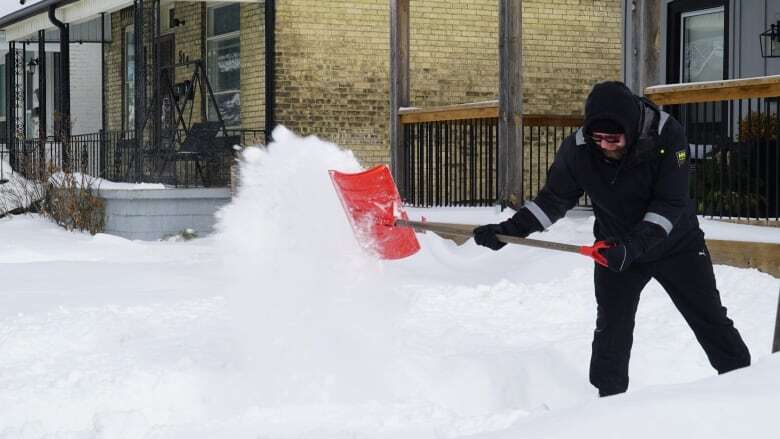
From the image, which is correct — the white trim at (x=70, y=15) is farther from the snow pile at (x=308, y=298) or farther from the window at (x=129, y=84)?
the snow pile at (x=308, y=298)

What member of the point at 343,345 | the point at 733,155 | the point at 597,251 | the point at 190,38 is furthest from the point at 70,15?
the point at 597,251

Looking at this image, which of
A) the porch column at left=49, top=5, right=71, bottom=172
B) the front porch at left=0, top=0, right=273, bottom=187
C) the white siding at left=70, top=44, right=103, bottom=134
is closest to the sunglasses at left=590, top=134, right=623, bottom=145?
the front porch at left=0, top=0, right=273, bottom=187

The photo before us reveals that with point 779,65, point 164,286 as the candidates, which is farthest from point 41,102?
point 779,65

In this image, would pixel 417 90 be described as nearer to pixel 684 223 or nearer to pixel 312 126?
pixel 312 126

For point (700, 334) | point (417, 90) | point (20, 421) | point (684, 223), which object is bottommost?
point (20, 421)

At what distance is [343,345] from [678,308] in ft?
8.51

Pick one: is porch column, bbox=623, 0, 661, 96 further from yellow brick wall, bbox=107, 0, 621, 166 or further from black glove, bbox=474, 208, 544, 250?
yellow brick wall, bbox=107, 0, 621, 166

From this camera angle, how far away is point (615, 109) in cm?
530

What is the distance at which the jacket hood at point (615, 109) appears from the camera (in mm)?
5305

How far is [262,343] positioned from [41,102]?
13.8m

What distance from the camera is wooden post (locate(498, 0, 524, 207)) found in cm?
1241

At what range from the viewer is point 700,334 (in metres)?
5.84

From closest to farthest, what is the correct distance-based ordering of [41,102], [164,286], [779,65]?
1. [164,286]
2. [779,65]
3. [41,102]

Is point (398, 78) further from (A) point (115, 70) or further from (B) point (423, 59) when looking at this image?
(A) point (115, 70)
